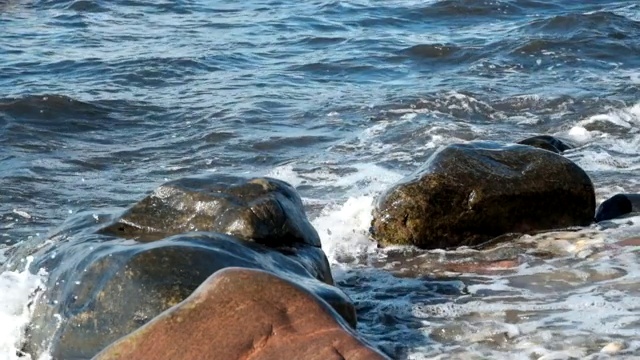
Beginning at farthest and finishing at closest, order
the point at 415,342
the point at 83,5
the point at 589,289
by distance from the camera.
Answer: the point at 83,5
the point at 589,289
the point at 415,342

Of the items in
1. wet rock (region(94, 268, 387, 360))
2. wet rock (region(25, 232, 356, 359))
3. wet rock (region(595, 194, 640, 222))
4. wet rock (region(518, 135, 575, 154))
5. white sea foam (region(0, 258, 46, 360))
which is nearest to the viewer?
wet rock (region(94, 268, 387, 360))

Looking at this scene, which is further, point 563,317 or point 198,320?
point 563,317

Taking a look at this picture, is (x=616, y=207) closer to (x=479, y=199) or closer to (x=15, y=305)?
(x=479, y=199)

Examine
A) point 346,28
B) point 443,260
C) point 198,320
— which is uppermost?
point 198,320

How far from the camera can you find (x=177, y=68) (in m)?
15.2

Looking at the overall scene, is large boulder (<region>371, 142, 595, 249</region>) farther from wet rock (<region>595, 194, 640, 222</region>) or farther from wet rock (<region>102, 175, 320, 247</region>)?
wet rock (<region>102, 175, 320, 247</region>)

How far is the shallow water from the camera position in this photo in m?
6.04

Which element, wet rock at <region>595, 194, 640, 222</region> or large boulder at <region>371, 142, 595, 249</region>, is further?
wet rock at <region>595, 194, 640, 222</region>

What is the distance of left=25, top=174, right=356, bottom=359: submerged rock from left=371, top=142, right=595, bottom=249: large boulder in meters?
1.28

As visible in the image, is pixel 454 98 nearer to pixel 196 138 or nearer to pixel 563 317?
pixel 196 138

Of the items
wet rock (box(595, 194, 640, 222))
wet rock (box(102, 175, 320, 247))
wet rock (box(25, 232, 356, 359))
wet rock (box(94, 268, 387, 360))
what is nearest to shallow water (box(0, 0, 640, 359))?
wet rock (box(595, 194, 640, 222))

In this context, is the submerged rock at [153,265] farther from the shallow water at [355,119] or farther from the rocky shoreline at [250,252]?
the shallow water at [355,119]

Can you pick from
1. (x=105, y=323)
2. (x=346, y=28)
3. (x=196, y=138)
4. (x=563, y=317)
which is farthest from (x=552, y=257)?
(x=346, y=28)

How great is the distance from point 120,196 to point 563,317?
4789mm
